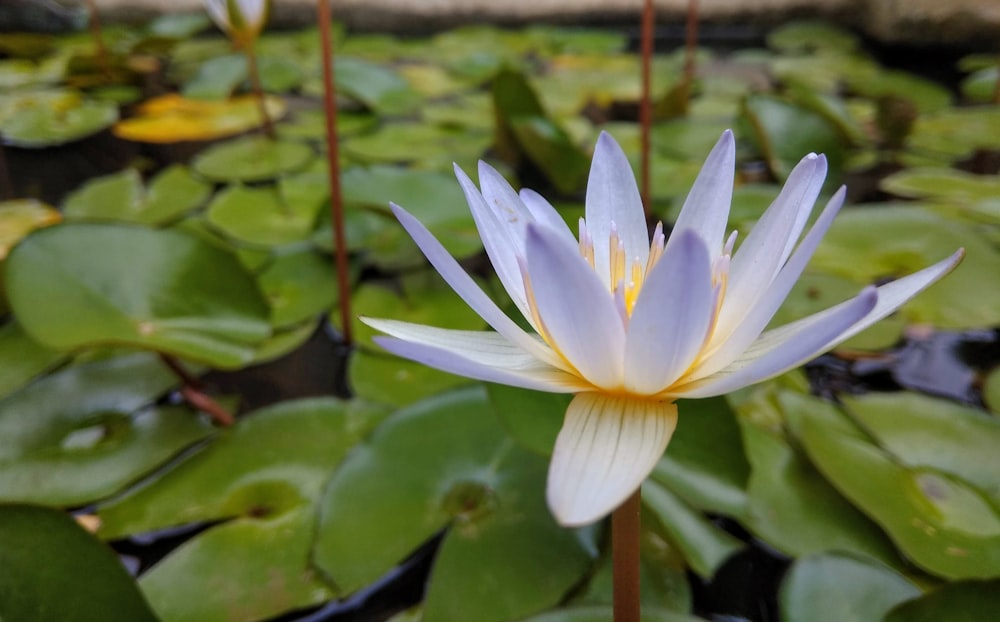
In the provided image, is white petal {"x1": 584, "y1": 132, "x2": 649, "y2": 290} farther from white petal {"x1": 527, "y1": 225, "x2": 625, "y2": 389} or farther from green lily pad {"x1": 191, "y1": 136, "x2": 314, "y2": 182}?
green lily pad {"x1": 191, "y1": 136, "x2": 314, "y2": 182}

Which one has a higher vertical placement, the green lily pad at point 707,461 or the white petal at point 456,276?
the white petal at point 456,276

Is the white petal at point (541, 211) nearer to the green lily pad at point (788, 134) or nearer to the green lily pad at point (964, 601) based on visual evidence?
the green lily pad at point (964, 601)

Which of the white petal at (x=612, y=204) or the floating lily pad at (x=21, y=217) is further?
the floating lily pad at (x=21, y=217)

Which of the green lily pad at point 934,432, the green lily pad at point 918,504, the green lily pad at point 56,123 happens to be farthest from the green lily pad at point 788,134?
the green lily pad at point 56,123

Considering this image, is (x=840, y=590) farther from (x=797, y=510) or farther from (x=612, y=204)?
(x=612, y=204)

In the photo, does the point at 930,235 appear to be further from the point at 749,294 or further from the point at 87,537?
the point at 87,537

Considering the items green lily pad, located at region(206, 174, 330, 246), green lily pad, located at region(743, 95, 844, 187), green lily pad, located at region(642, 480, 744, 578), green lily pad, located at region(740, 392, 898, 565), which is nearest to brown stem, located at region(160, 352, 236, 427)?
green lily pad, located at region(206, 174, 330, 246)
